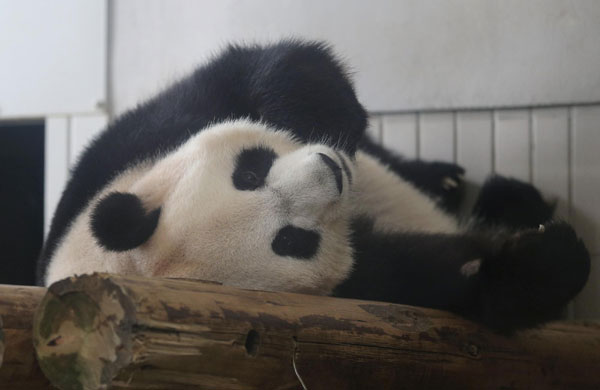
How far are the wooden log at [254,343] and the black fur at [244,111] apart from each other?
2.05ft

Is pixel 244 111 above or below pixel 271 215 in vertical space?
above

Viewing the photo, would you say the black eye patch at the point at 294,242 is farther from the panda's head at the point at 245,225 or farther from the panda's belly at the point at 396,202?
the panda's belly at the point at 396,202

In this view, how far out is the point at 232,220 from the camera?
5.33 feet

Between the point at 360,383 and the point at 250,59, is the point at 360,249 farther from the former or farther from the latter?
the point at 250,59

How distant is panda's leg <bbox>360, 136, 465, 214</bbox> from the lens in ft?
8.89

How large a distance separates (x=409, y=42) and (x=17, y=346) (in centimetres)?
189

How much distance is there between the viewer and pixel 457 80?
8.77 ft

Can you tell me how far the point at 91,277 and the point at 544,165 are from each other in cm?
186

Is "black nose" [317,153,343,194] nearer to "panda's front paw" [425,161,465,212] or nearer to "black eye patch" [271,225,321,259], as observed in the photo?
"black eye patch" [271,225,321,259]

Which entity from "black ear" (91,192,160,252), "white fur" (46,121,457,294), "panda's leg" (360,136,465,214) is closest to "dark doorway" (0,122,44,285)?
"white fur" (46,121,457,294)

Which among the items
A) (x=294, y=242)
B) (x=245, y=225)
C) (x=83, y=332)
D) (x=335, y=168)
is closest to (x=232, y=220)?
(x=245, y=225)

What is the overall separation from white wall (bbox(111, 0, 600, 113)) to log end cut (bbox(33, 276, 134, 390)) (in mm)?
1424

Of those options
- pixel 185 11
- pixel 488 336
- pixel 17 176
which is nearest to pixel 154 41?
pixel 185 11

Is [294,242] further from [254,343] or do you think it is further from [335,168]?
[254,343]
